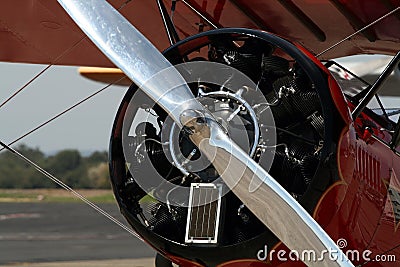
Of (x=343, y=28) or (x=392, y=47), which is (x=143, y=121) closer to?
(x=343, y=28)

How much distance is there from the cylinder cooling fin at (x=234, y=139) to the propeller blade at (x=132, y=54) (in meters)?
0.30

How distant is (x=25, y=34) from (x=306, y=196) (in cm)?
333

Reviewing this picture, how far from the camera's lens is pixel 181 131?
406 centimetres

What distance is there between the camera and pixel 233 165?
383cm

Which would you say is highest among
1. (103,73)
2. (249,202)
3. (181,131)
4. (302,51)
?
(103,73)

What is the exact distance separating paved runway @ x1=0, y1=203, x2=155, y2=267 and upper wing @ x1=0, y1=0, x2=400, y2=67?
2.37 m

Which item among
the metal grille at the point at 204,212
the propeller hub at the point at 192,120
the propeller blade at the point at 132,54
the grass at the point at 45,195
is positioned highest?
the grass at the point at 45,195

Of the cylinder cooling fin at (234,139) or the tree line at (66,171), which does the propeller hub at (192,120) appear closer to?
the cylinder cooling fin at (234,139)

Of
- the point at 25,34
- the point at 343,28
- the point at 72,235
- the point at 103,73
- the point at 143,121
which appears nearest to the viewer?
the point at 143,121

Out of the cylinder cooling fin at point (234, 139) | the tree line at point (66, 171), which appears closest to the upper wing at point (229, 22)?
the cylinder cooling fin at point (234, 139)

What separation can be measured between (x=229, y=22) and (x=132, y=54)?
2.37 metres

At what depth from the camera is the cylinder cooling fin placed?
4113 millimetres

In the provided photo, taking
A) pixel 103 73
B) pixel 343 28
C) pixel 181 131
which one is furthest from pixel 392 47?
pixel 103 73

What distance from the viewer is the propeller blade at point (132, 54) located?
12.7 ft
